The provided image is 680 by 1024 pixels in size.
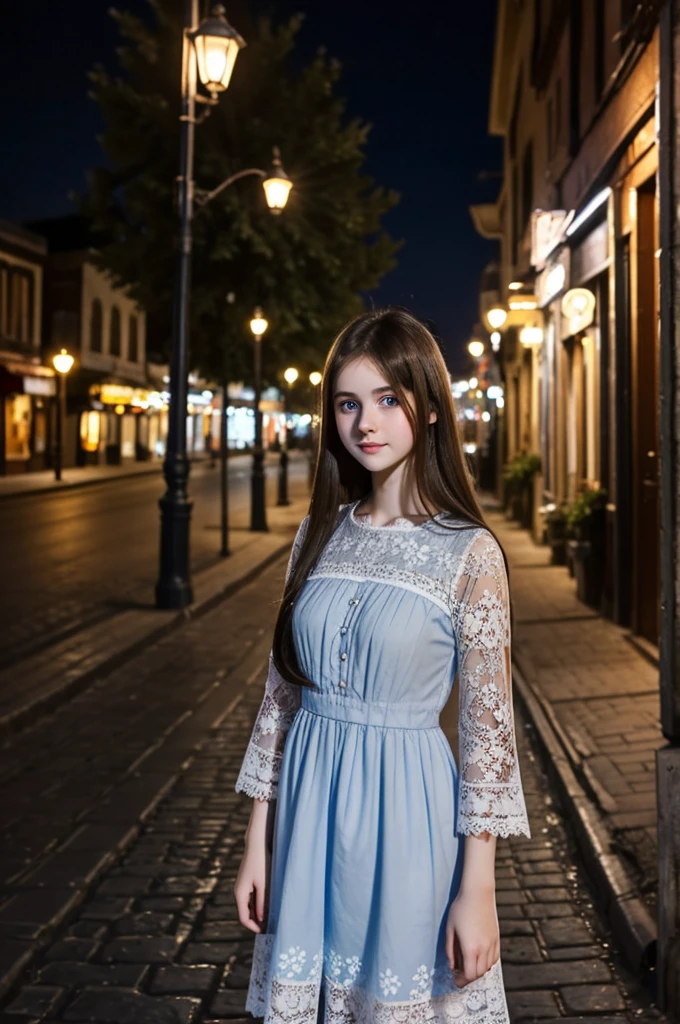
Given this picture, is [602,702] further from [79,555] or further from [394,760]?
[79,555]

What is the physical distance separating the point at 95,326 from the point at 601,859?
4156cm

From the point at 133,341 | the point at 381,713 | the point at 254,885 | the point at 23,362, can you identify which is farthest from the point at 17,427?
the point at 381,713

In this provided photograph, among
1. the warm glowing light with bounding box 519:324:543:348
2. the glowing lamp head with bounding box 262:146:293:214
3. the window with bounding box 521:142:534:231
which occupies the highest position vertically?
the window with bounding box 521:142:534:231

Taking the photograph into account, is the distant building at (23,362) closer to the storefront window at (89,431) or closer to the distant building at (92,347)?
the distant building at (92,347)

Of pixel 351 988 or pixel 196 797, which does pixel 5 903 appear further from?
pixel 351 988

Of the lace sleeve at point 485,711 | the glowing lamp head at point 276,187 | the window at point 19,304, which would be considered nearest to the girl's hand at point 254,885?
the lace sleeve at point 485,711

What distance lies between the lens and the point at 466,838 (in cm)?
207

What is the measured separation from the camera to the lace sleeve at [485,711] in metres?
2.07

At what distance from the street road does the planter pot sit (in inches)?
180

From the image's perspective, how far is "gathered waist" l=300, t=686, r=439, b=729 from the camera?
6.94ft

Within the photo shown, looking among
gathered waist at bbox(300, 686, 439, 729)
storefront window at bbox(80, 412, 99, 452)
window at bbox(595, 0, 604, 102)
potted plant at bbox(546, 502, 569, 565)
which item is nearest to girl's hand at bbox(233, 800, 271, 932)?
gathered waist at bbox(300, 686, 439, 729)

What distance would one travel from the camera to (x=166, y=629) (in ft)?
34.9

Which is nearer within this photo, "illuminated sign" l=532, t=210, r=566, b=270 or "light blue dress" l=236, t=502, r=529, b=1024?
"light blue dress" l=236, t=502, r=529, b=1024

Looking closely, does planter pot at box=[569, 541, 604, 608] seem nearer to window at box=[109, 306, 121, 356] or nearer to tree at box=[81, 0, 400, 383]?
tree at box=[81, 0, 400, 383]
